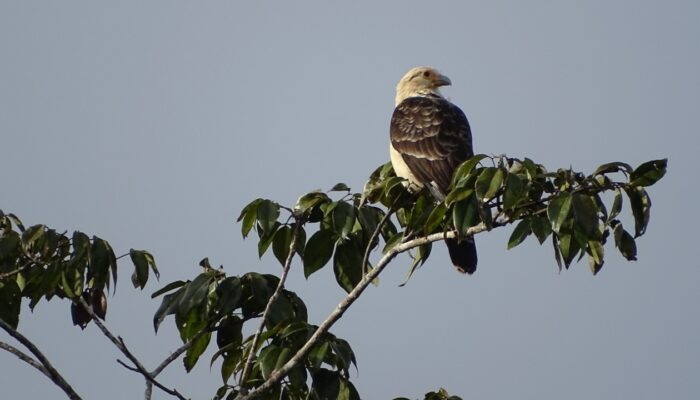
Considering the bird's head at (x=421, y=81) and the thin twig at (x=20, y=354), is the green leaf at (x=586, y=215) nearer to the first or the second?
the thin twig at (x=20, y=354)

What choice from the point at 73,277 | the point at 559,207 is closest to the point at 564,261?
the point at 559,207

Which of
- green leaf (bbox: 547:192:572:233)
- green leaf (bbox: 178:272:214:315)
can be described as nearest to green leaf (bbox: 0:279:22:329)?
green leaf (bbox: 178:272:214:315)

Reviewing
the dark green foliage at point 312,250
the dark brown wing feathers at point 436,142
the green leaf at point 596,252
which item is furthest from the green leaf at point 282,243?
the dark brown wing feathers at point 436,142

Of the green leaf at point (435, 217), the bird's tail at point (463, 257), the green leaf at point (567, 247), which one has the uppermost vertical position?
the bird's tail at point (463, 257)

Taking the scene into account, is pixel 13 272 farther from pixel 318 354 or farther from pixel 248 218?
pixel 318 354

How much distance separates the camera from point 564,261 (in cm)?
531

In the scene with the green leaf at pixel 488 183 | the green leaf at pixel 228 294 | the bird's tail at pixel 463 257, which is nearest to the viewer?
the green leaf at pixel 488 183

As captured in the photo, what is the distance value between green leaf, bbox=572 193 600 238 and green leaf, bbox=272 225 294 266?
7.12ft

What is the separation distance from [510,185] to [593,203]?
47 cm

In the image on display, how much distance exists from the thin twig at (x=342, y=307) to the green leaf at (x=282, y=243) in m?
0.58

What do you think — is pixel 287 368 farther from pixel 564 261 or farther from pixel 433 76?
pixel 433 76

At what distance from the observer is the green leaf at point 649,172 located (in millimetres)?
5281

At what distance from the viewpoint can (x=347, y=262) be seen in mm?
6723

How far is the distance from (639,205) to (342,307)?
73.9 inches
